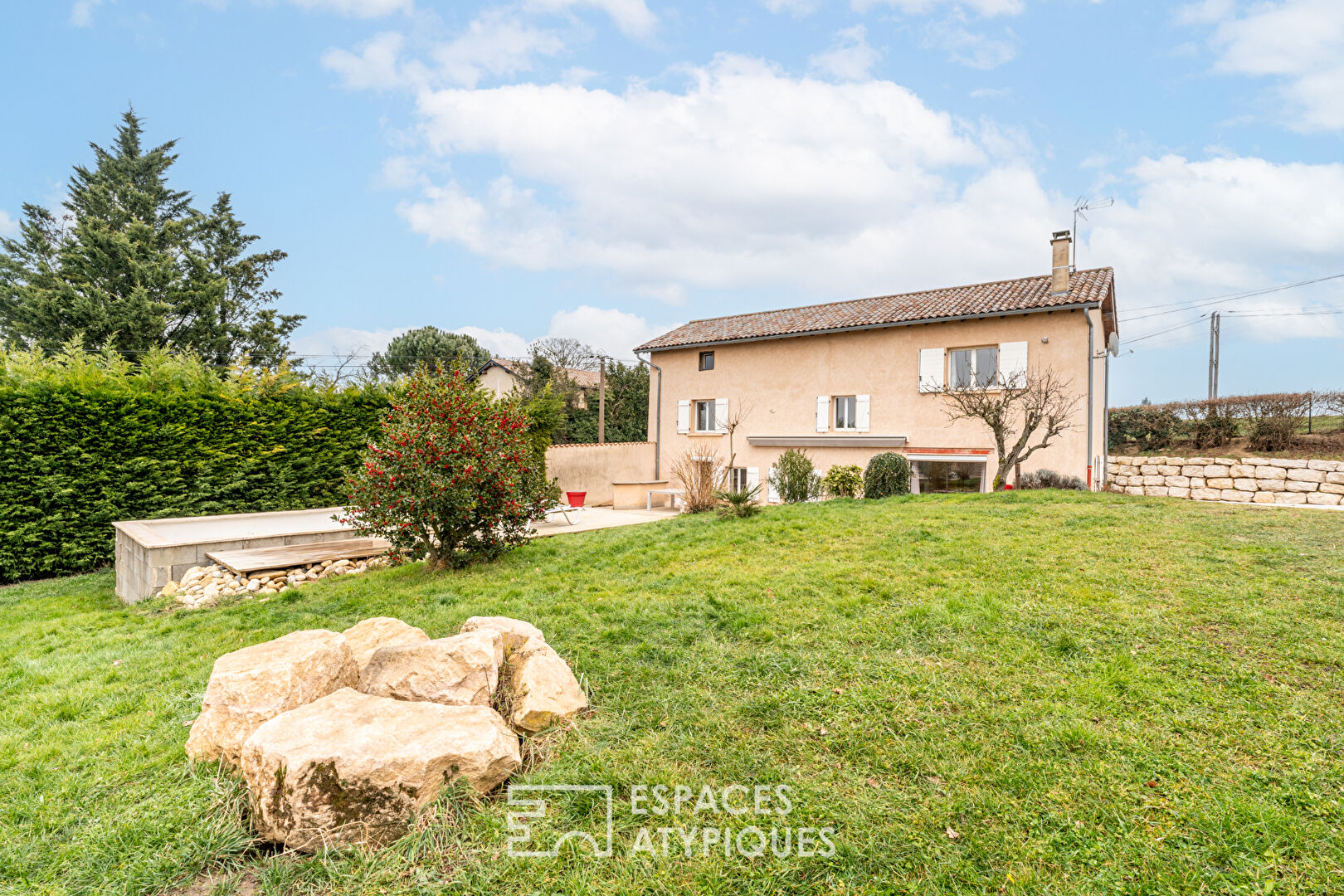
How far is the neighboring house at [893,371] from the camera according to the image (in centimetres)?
1326

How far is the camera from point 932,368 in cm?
1475

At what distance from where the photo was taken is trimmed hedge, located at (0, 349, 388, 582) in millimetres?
9141

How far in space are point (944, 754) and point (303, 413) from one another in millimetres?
12127

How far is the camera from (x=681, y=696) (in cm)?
355

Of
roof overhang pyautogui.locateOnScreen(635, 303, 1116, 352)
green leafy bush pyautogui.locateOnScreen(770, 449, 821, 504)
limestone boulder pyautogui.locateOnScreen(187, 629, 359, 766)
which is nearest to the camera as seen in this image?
limestone boulder pyautogui.locateOnScreen(187, 629, 359, 766)

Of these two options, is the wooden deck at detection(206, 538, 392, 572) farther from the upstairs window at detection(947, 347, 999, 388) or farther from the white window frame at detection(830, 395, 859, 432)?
the upstairs window at detection(947, 347, 999, 388)

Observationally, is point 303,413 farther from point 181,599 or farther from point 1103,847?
point 1103,847

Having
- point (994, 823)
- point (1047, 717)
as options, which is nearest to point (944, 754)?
point (994, 823)

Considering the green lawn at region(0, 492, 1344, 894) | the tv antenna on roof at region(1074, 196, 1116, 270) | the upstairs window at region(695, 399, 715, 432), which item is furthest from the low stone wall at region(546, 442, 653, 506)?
the tv antenna on roof at region(1074, 196, 1116, 270)

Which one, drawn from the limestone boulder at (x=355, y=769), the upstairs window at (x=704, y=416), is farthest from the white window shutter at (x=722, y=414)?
the limestone boulder at (x=355, y=769)

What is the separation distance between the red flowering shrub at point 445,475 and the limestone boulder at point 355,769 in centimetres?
410

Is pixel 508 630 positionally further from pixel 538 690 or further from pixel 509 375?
pixel 509 375

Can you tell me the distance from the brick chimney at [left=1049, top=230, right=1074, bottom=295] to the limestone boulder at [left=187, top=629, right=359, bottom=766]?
15.5 m

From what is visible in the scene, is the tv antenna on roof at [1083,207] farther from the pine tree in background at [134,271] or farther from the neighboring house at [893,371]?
the pine tree in background at [134,271]
